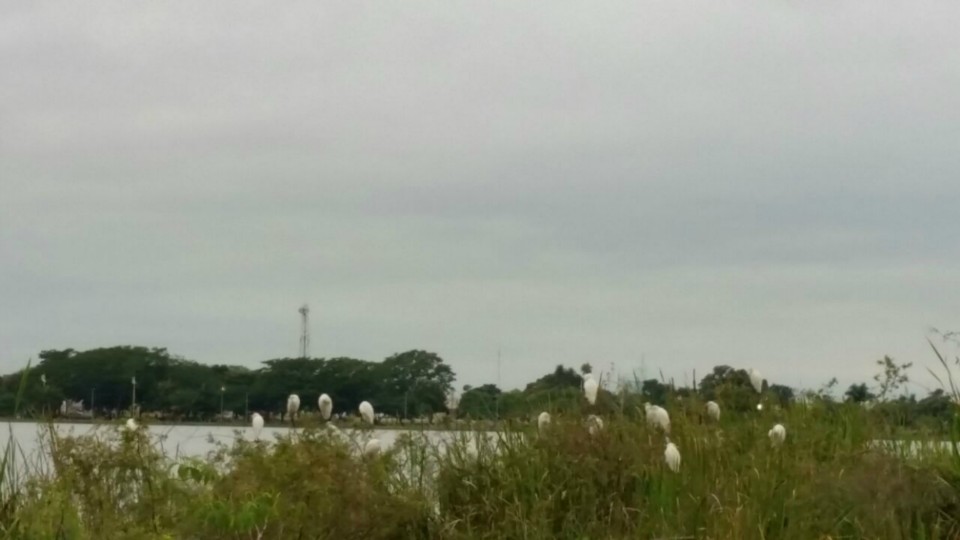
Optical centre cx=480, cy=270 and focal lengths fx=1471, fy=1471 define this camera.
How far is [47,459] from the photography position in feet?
31.7

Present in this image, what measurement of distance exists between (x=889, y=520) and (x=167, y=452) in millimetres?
4859

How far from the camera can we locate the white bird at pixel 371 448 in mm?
10492

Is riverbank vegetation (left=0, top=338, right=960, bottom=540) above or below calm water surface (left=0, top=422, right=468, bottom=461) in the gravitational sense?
below

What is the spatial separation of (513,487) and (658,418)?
4.31ft

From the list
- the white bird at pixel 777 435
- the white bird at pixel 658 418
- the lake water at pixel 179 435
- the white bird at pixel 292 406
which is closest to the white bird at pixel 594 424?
the white bird at pixel 658 418

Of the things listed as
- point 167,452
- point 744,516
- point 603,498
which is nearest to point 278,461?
point 167,452

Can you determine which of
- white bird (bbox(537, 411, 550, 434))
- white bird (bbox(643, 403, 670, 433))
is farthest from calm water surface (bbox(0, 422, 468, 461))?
white bird (bbox(643, 403, 670, 433))

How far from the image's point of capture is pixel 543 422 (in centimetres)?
1094

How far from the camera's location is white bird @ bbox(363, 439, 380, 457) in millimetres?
10492

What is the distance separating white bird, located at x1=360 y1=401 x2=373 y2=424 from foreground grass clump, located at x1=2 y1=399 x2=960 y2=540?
496 millimetres

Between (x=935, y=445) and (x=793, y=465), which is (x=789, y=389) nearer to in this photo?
(x=935, y=445)

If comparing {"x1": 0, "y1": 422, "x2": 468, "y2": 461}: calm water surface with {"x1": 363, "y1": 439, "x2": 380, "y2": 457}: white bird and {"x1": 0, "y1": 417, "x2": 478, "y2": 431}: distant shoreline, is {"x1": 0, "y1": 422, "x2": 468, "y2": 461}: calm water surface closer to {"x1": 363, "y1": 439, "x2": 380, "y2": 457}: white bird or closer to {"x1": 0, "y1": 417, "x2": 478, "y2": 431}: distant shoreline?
{"x1": 0, "y1": 417, "x2": 478, "y2": 431}: distant shoreline

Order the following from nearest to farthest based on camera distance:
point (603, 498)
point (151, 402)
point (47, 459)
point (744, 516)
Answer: point (744, 516) < point (47, 459) < point (603, 498) < point (151, 402)

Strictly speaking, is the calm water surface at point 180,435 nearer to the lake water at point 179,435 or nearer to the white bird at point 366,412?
the lake water at point 179,435
